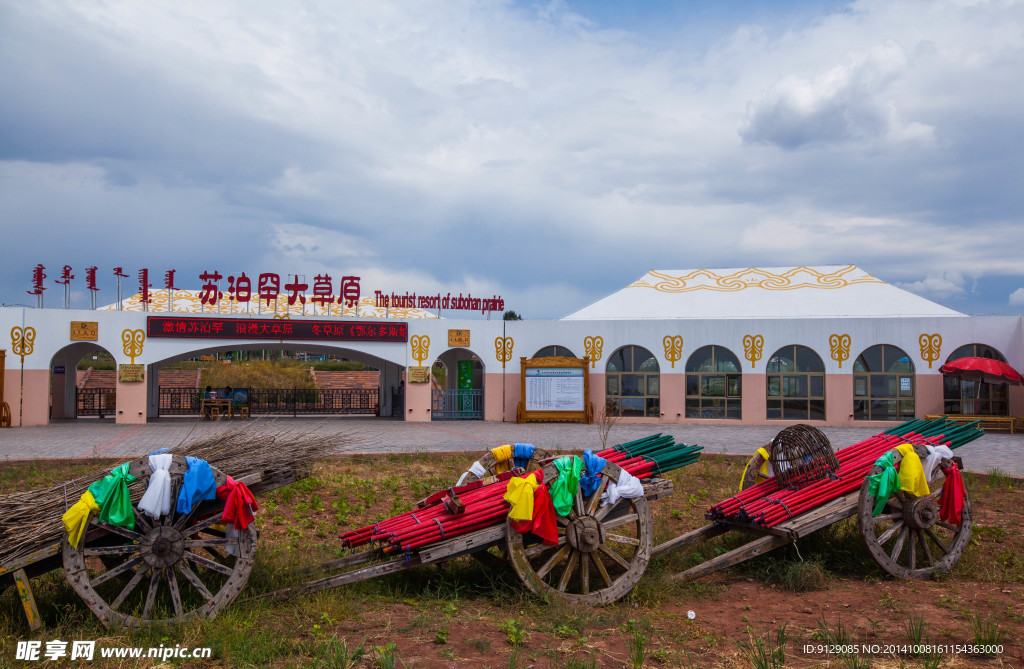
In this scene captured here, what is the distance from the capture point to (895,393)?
21562 mm

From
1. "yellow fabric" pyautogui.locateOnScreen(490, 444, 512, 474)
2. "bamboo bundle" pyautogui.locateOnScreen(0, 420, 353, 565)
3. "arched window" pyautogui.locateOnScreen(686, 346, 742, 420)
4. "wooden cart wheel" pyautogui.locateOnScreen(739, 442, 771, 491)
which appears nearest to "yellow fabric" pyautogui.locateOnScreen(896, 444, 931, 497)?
"wooden cart wheel" pyautogui.locateOnScreen(739, 442, 771, 491)

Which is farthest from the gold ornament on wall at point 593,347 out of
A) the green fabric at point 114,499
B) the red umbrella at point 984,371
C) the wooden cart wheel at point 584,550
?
the green fabric at point 114,499

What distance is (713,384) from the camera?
Answer: 2236cm

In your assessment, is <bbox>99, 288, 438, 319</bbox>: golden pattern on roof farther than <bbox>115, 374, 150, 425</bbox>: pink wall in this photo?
Yes

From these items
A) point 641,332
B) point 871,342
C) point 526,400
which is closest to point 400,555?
point 526,400

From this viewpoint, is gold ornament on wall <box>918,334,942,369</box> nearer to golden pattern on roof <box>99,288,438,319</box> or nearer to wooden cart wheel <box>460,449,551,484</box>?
golden pattern on roof <box>99,288,438,319</box>

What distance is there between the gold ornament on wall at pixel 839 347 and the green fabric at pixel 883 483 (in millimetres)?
15590

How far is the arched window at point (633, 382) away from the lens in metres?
22.6

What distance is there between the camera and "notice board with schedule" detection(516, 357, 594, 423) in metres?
22.0

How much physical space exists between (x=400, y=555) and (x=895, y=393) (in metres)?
19.3

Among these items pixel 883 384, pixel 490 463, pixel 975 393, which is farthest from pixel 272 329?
pixel 975 393

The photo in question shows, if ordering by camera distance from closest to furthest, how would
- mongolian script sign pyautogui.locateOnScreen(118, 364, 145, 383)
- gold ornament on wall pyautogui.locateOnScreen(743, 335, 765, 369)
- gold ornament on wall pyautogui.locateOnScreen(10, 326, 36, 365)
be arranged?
gold ornament on wall pyautogui.locateOnScreen(10, 326, 36, 365) → mongolian script sign pyautogui.locateOnScreen(118, 364, 145, 383) → gold ornament on wall pyautogui.locateOnScreen(743, 335, 765, 369)

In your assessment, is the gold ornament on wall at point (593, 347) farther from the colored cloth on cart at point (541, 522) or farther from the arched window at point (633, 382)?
the colored cloth on cart at point (541, 522)

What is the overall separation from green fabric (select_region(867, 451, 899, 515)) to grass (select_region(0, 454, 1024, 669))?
2.69ft
